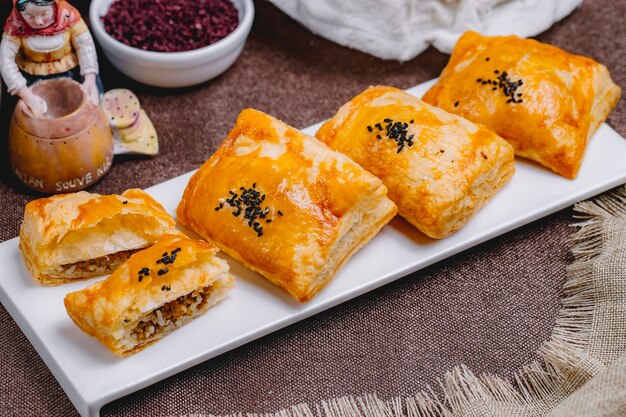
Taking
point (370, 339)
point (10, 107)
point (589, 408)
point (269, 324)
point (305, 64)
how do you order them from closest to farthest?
point (589, 408), point (269, 324), point (370, 339), point (10, 107), point (305, 64)

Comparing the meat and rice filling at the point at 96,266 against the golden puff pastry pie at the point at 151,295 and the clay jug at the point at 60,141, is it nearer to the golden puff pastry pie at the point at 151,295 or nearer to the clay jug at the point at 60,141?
the golden puff pastry pie at the point at 151,295

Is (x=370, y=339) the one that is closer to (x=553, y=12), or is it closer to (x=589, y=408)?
(x=589, y=408)

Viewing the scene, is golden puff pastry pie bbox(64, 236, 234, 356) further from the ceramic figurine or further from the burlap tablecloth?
the ceramic figurine

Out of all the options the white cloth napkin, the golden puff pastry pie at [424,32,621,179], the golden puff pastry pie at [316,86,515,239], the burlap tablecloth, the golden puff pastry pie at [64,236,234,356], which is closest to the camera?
the golden puff pastry pie at [64,236,234,356]

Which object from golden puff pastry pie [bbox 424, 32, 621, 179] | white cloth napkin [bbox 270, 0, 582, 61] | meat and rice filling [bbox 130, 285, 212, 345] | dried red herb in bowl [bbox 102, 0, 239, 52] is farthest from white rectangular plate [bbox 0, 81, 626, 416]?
white cloth napkin [bbox 270, 0, 582, 61]

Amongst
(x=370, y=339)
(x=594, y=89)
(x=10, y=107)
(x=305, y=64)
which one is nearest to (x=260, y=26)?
(x=305, y=64)

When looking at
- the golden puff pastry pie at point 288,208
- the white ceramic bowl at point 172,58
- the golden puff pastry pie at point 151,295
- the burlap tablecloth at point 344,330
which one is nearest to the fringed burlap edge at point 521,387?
the burlap tablecloth at point 344,330
